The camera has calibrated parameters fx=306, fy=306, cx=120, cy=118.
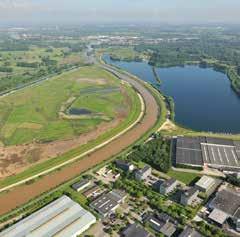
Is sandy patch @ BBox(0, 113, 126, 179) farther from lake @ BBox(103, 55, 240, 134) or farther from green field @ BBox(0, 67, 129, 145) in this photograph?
lake @ BBox(103, 55, 240, 134)

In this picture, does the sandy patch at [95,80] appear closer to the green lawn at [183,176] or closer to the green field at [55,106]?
the green field at [55,106]

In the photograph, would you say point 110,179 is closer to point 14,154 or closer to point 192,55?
point 14,154

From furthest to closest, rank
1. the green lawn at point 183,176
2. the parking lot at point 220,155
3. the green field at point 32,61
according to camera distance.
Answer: the green field at point 32,61 < the parking lot at point 220,155 < the green lawn at point 183,176

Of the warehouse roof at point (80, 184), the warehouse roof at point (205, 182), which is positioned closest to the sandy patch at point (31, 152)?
the warehouse roof at point (80, 184)

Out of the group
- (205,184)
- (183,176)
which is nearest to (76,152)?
(183,176)

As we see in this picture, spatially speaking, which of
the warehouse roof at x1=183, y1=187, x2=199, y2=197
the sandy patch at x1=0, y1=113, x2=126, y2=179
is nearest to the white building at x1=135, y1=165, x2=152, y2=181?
the warehouse roof at x1=183, y1=187, x2=199, y2=197

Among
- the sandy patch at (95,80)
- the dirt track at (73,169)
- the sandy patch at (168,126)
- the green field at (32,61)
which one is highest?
the green field at (32,61)
